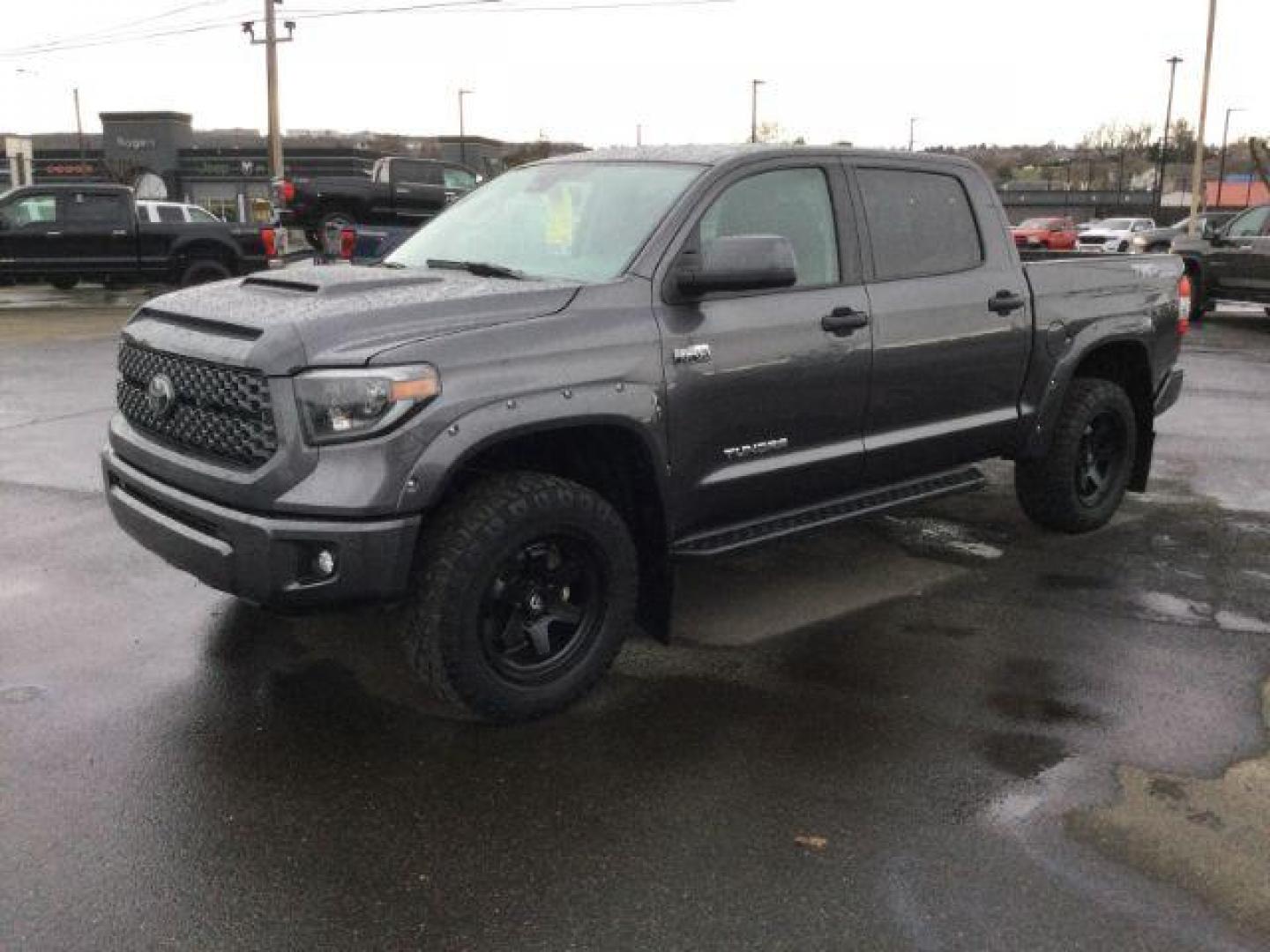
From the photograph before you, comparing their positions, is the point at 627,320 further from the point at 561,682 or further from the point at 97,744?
the point at 97,744

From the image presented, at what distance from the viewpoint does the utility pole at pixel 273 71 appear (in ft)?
102

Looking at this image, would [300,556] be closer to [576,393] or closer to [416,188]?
[576,393]

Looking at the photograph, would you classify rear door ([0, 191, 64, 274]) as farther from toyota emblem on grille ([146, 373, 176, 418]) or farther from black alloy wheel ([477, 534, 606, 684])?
black alloy wheel ([477, 534, 606, 684])

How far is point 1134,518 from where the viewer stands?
665cm

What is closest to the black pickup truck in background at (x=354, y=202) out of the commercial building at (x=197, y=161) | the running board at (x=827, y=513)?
the running board at (x=827, y=513)

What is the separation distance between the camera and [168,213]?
20375mm

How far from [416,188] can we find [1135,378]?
17.6 meters

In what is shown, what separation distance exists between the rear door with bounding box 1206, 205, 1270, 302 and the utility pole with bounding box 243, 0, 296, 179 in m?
22.7

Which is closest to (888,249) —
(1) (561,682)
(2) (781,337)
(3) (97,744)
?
(2) (781,337)

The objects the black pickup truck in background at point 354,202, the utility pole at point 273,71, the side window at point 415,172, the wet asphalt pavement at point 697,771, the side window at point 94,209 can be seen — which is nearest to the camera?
the wet asphalt pavement at point 697,771

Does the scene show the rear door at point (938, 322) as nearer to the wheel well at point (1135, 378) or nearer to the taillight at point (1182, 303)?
the wheel well at point (1135, 378)

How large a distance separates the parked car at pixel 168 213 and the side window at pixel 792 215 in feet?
56.4

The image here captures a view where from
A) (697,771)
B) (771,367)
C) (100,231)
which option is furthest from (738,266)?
(100,231)

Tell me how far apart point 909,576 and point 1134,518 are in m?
1.88
